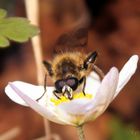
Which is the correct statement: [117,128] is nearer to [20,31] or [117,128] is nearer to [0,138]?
[20,31]

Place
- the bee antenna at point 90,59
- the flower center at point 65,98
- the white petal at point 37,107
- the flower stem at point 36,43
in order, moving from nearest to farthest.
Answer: the white petal at point 37,107 → the flower center at point 65,98 → the bee antenna at point 90,59 → the flower stem at point 36,43

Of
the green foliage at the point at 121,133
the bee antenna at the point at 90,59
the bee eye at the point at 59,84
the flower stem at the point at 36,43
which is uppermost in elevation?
the bee antenna at the point at 90,59

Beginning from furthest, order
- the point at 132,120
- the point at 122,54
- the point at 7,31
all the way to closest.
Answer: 1. the point at 122,54
2. the point at 132,120
3. the point at 7,31

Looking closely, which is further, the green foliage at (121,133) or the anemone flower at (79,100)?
the green foliage at (121,133)

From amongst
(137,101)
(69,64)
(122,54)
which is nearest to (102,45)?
(122,54)

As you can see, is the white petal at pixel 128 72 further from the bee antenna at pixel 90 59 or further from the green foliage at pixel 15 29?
the green foliage at pixel 15 29

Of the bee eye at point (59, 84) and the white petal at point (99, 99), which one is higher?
the white petal at point (99, 99)

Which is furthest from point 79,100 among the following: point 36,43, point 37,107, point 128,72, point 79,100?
point 36,43

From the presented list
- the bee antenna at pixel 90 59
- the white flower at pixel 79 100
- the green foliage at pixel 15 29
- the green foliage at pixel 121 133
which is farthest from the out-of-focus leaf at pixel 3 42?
the green foliage at pixel 121 133
